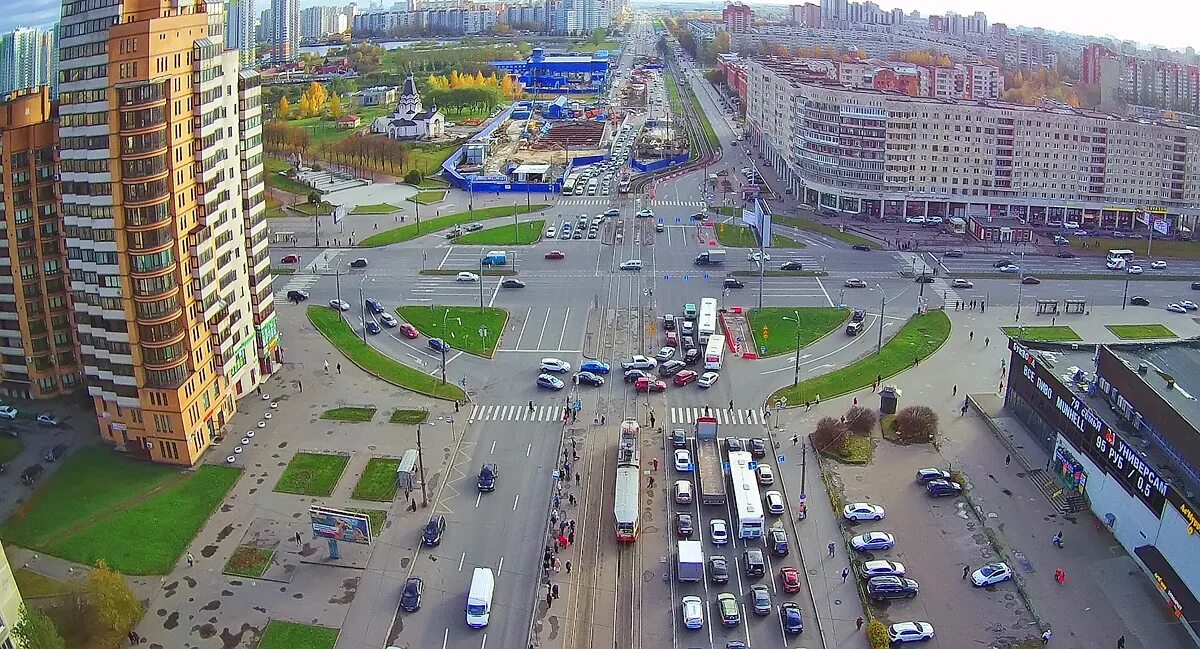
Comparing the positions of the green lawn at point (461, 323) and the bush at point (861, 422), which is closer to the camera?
the bush at point (861, 422)

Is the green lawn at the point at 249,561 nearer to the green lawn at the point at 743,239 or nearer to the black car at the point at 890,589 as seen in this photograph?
the black car at the point at 890,589

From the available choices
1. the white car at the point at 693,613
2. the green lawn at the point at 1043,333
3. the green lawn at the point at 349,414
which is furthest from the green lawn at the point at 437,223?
the white car at the point at 693,613

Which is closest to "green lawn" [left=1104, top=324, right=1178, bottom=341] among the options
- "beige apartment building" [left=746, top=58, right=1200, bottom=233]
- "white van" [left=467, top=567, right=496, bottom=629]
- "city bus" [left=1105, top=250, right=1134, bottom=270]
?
"city bus" [left=1105, top=250, right=1134, bottom=270]

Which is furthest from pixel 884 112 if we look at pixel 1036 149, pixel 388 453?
pixel 388 453

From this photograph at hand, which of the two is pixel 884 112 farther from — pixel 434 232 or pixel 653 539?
pixel 653 539

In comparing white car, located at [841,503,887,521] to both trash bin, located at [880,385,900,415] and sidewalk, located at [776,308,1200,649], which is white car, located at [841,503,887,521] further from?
trash bin, located at [880,385,900,415]

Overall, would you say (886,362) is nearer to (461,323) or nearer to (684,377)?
(684,377)
